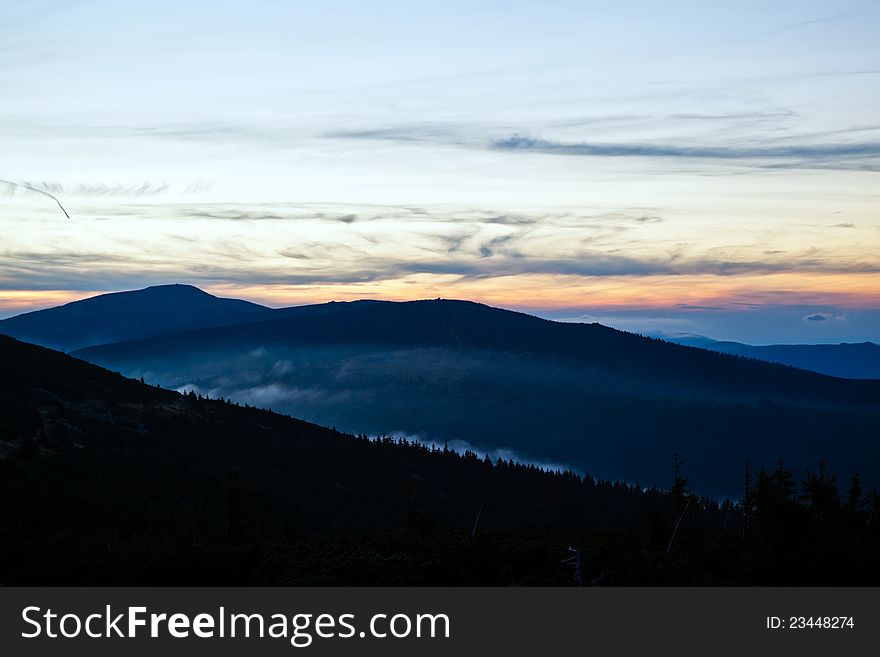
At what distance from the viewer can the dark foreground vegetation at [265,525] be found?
43844 millimetres

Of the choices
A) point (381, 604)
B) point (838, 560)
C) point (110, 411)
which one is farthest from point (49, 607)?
point (110, 411)

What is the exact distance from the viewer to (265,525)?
315 feet

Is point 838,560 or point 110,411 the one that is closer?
point 838,560

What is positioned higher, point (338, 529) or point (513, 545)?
point (513, 545)

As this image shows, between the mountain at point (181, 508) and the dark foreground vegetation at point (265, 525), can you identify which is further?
the mountain at point (181, 508)

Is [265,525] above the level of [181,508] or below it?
above

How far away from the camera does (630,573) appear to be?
44.9 meters

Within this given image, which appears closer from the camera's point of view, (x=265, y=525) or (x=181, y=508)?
(x=265, y=525)

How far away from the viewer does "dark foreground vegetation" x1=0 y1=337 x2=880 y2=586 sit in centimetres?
4384

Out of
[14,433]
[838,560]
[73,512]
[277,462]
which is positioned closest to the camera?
[838,560]

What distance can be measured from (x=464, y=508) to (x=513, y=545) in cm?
14693

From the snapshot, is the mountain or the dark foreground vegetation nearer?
the dark foreground vegetation

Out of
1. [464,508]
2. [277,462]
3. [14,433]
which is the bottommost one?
[464,508]

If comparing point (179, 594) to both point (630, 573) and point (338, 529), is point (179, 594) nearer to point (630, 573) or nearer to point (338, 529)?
point (630, 573)
